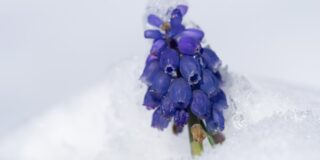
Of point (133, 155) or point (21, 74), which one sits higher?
point (21, 74)

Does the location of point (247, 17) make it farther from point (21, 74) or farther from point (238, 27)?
point (21, 74)

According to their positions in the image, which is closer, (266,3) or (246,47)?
(246,47)

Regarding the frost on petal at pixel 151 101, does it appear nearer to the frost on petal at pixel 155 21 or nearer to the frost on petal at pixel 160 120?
the frost on petal at pixel 160 120

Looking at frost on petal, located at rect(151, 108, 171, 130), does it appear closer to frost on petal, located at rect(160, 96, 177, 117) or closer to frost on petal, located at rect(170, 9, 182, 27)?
frost on petal, located at rect(160, 96, 177, 117)

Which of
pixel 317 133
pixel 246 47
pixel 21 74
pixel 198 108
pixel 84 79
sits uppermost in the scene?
pixel 21 74

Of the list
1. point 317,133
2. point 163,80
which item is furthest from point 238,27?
point 317,133

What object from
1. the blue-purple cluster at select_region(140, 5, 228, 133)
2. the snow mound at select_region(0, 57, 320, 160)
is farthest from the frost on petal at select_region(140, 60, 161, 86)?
the snow mound at select_region(0, 57, 320, 160)

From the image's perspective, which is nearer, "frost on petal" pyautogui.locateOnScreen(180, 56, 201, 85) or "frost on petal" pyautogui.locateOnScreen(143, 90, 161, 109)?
"frost on petal" pyautogui.locateOnScreen(180, 56, 201, 85)
